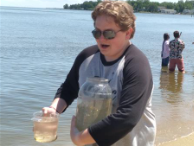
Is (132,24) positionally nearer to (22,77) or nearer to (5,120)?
(5,120)

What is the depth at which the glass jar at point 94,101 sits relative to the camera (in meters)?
2.33

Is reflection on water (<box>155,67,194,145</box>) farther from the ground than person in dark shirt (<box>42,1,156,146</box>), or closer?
closer

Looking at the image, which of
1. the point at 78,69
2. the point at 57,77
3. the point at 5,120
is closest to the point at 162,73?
the point at 57,77

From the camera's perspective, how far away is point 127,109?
2.22m

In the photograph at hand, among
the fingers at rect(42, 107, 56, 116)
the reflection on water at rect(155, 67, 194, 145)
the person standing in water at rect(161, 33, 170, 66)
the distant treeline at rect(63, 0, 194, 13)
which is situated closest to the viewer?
the fingers at rect(42, 107, 56, 116)

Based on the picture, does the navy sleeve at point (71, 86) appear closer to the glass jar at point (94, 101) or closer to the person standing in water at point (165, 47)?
the glass jar at point (94, 101)

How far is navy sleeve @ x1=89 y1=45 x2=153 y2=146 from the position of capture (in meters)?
2.21

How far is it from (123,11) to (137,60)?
1.05 feet

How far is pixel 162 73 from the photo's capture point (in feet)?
47.1

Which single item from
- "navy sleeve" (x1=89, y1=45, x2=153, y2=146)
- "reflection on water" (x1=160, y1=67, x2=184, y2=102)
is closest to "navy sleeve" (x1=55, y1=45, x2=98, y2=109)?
"navy sleeve" (x1=89, y1=45, x2=153, y2=146)

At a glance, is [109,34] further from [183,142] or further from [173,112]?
[173,112]

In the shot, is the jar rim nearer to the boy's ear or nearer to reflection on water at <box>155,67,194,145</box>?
the boy's ear

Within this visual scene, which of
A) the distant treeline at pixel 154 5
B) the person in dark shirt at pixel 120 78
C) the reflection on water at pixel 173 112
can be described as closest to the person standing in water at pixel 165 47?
the reflection on water at pixel 173 112

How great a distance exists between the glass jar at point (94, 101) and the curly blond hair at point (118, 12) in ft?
1.24
